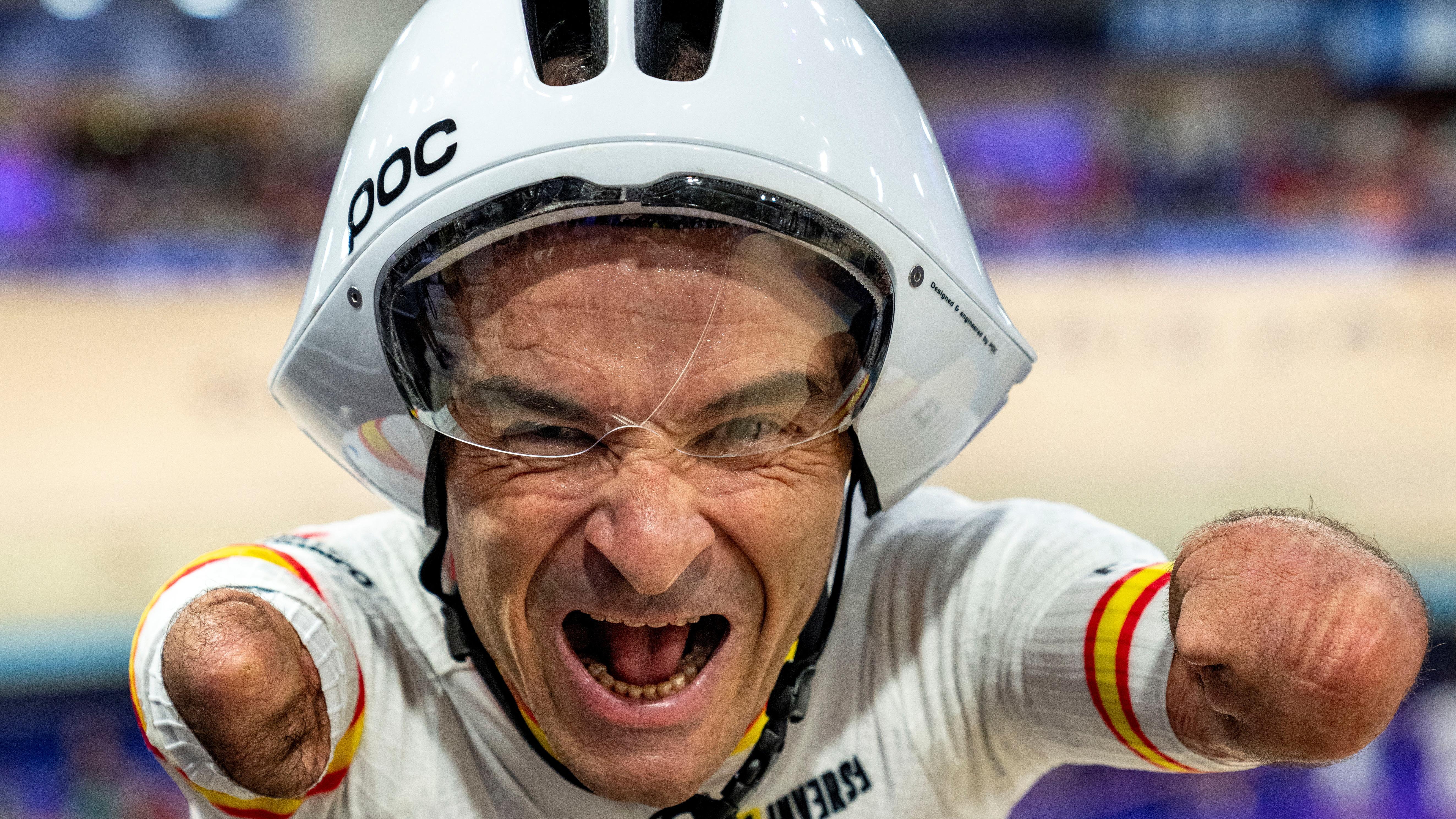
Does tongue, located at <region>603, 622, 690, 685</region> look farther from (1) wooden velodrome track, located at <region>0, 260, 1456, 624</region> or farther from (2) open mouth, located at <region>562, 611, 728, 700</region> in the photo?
(1) wooden velodrome track, located at <region>0, 260, 1456, 624</region>

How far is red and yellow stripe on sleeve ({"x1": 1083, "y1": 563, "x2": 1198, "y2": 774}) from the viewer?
1.31m

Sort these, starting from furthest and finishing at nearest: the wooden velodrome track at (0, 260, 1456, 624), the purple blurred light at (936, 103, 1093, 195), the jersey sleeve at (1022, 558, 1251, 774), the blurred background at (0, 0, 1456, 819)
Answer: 1. the purple blurred light at (936, 103, 1093, 195)
2. the wooden velodrome track at (0, 260, 1456, 624)
3. the blurred background at (0, 0, 1456, 819)
4. the jersey sleeve at (1022, 558, 1251, 774)

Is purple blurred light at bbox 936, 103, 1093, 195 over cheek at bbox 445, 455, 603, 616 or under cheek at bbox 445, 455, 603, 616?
over

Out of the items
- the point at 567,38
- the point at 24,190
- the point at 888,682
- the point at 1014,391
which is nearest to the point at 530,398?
the point at 567,38

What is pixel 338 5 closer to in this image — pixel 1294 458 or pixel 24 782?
pixel 24 782

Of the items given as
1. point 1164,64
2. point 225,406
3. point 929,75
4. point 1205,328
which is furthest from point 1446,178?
point 225,406

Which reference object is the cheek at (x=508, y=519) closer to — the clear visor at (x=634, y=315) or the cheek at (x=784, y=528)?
the clear visor at (x=634, y=315)

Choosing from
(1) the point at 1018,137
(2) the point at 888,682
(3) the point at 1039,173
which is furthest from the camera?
(1) the point at 1018,137

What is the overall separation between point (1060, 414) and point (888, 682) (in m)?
5.32

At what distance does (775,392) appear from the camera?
4.17ft

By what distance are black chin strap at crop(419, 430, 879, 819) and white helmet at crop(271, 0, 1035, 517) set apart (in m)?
0.03

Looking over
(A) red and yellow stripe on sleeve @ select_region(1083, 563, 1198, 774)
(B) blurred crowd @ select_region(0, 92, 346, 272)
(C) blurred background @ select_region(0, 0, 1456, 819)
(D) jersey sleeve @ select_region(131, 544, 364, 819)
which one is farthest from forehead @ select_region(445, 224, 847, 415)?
(B) blurred crowd @ select_region(0, 92, 346, 272)

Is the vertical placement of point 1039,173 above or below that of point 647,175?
above

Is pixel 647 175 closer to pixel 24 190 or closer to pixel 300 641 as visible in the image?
pixel 300 641
